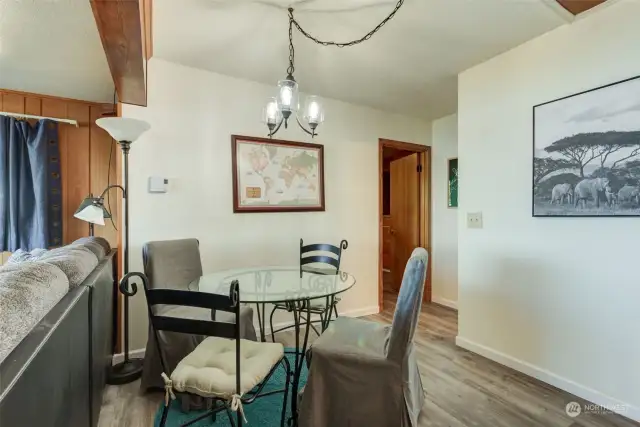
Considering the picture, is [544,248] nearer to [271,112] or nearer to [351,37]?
[351,37]

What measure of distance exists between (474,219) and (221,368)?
6.98 feet

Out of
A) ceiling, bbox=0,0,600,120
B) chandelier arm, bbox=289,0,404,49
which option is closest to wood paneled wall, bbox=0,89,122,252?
ceiling, bbox=0,0,600,120

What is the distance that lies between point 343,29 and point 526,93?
1332 millimetres

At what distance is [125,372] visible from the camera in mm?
2174

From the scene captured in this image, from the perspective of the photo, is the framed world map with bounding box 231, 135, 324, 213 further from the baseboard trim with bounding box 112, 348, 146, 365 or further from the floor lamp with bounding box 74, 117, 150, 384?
the baseboard trim with bounding box 112, 348, 146, 365

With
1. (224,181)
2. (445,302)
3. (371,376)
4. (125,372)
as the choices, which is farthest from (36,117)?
(445,302)

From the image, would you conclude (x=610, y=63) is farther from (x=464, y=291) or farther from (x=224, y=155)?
(x=224, y=155)

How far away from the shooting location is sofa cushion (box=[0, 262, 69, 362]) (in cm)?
75

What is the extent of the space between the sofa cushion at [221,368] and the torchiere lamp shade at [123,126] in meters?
1.40

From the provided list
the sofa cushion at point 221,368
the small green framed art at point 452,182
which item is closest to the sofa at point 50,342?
the sofa cushion at point 221,368

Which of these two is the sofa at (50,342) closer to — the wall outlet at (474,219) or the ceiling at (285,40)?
the ceiling at (285,40)

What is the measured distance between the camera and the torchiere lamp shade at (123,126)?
1996 mm

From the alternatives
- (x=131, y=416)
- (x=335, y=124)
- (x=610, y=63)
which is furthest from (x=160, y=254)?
(x=610, y=63)

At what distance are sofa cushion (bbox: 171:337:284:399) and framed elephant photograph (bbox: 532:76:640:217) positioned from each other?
1.94m
